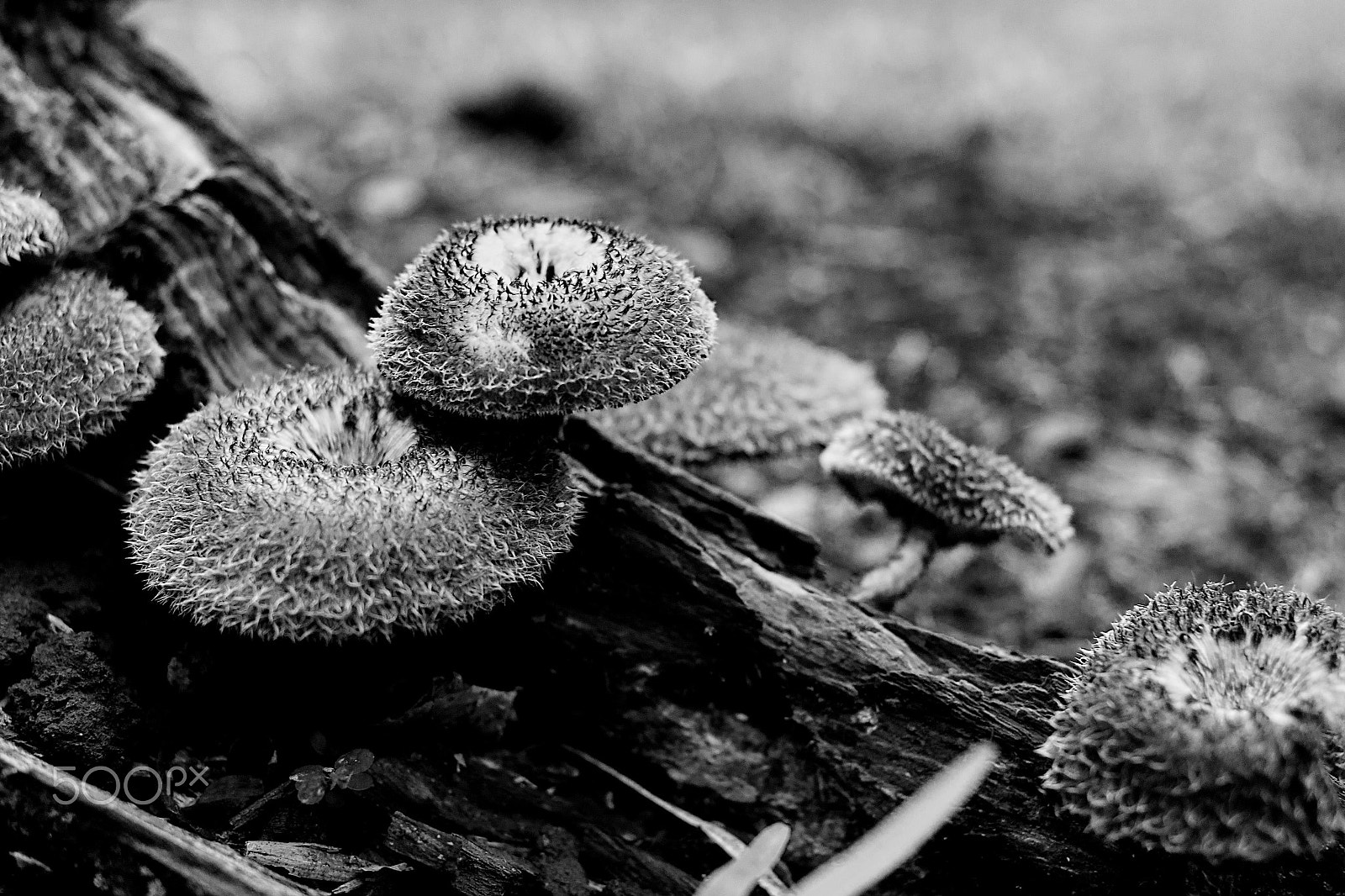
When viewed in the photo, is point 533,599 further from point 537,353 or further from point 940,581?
point 940,581

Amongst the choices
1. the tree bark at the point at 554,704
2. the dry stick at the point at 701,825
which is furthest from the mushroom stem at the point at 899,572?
the dry stick at the point at 701,825

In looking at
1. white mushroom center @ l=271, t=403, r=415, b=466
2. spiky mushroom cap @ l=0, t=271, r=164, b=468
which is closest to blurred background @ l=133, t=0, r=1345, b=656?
white mushroom center @ l=271, t=403, r=415, b=466

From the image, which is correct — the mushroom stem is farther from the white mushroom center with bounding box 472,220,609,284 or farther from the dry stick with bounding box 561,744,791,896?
the white mushroom center with bounding box 472,220,609,284

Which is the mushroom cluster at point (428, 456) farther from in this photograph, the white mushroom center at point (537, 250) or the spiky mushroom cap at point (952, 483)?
the spiky mushroom cap at point (952, 483)

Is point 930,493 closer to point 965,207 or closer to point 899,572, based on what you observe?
point 899,572

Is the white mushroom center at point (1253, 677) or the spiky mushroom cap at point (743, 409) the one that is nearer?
the white mushroom center at point (1253, 677)

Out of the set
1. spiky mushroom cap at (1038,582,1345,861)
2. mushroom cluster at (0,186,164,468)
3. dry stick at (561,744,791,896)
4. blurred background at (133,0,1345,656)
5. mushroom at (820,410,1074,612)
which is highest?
blurred background at (133,0,1345,656)

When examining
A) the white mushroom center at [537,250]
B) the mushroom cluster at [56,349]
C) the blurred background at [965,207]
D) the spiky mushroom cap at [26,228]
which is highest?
the blurred background at [965,207]
